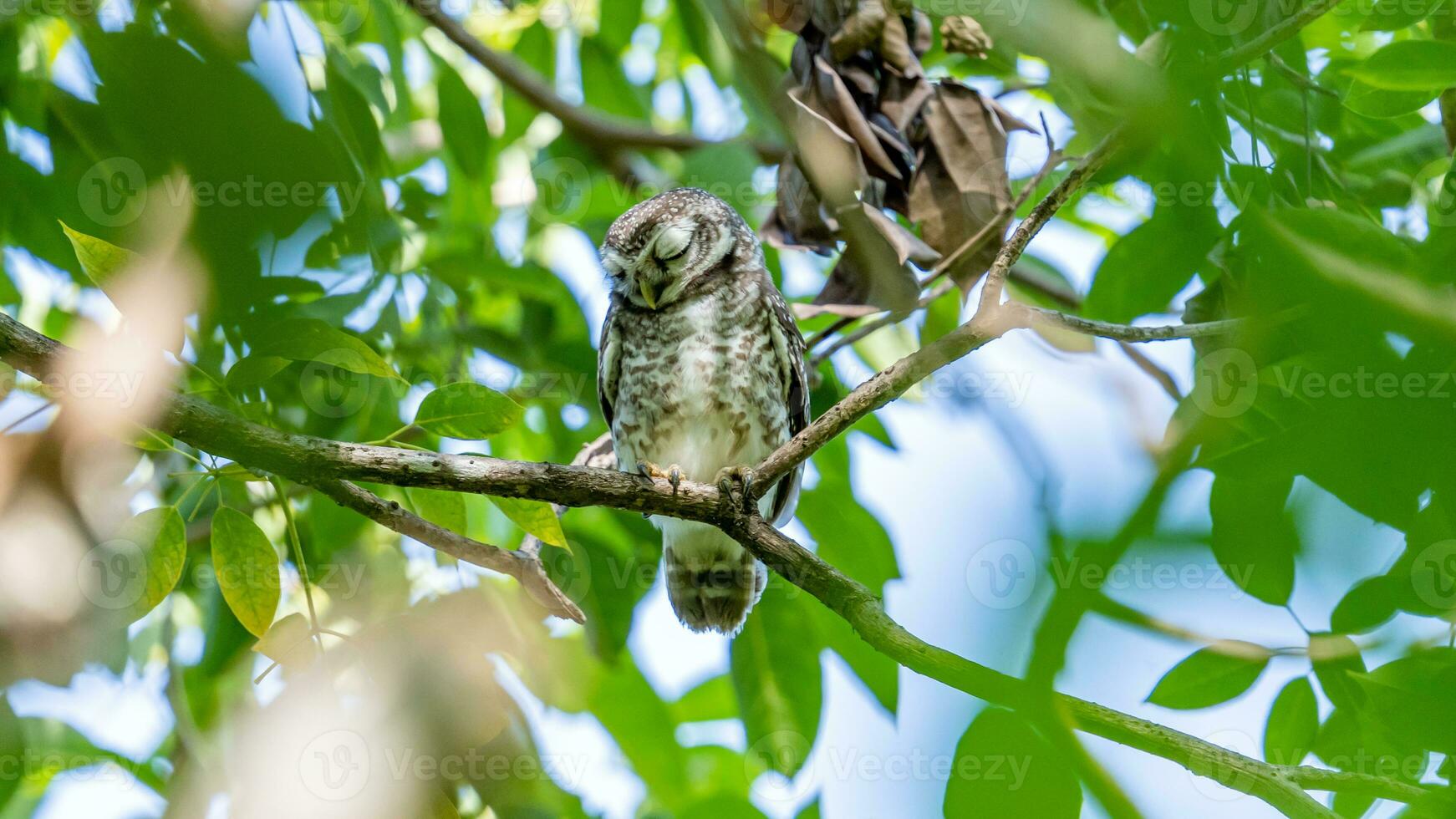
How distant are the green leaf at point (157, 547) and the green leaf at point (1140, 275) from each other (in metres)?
1.61

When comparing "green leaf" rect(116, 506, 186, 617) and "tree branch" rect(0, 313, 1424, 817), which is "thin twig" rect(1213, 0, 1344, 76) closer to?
"tree branch" rect(0, 313, 1424, 817)

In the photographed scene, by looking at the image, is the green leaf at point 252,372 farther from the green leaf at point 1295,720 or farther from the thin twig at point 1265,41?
the green leaf at point 1295,720

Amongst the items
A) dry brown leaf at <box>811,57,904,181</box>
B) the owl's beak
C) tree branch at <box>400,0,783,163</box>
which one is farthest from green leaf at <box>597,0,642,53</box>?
dry brown leaf at <box>811,57,904,181</box>

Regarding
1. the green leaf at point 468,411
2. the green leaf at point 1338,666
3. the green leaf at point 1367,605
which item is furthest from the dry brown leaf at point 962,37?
the green leaf at point 1367,605

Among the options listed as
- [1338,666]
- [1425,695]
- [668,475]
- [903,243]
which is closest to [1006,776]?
[1425,695]

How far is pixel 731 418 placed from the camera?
3449mm

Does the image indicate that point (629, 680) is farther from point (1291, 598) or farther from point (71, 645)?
point (1291, 598)

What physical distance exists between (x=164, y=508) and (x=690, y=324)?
74.4 inches

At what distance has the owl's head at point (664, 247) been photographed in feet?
11.8

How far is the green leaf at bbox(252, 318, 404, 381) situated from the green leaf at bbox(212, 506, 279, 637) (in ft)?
1.43

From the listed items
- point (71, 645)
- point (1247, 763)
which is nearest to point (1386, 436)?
point (1247, 763)

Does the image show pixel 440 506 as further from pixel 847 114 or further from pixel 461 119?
pixel 461 119

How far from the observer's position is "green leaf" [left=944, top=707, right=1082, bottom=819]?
0.62 m

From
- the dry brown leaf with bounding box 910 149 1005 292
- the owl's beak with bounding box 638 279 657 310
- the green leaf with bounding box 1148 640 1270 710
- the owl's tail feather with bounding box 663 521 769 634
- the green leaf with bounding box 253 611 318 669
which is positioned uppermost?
the owl's beak with bounding box 638 279 657 310
